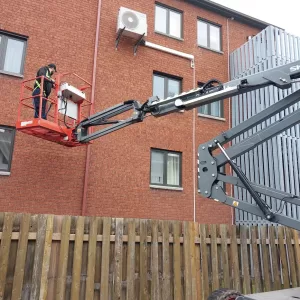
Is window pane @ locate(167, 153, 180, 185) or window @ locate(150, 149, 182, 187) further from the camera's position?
window pane @ locate(167, 153, 180, 185)

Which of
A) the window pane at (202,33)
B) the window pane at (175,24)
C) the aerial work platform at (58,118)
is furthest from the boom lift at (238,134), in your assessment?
the window pane at (202,33)

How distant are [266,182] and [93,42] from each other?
7708 millimetres

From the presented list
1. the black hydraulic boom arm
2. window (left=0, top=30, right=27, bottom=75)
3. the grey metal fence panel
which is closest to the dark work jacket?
window (left=0, top=30, right=27, bottom=75)

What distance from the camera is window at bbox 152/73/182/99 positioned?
12.5 metres

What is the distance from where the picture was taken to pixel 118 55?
11586 millimetres

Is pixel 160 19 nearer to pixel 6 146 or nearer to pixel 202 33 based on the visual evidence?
pixel 202 33

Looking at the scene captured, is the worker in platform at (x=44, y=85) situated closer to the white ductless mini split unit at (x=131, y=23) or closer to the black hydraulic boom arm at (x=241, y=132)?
the black hydraulic boom arm at (x=241, y=132)

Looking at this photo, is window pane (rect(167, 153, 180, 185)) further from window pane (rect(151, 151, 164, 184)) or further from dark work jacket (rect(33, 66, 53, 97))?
dark work jacket (rect(33, 66, 53, 97))

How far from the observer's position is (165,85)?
41.4ft

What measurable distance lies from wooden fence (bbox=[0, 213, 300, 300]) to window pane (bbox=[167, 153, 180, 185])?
16.4ft

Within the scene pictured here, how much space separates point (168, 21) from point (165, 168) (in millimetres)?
6283

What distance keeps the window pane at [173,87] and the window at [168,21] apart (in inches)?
77.0

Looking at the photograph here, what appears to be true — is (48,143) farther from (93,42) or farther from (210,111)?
(210,111)

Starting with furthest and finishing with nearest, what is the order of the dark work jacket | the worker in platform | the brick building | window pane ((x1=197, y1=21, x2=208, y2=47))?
1. window pane ((x1=197, y1=21, x2=208, y2=47))
2. the brick building
3. the dark work jacket
4. the worker in platform
